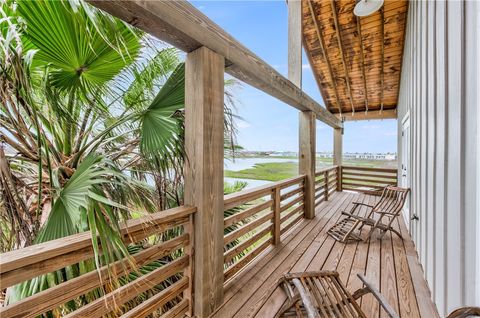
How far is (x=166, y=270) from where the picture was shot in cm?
148

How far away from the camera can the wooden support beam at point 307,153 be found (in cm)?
396

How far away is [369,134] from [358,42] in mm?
3677

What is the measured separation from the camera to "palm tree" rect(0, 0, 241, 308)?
111cm

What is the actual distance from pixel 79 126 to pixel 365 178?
7517 mm

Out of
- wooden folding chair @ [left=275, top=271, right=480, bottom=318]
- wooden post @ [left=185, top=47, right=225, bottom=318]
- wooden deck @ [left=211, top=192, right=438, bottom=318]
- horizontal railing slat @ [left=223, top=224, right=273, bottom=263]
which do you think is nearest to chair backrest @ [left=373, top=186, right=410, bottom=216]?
wooden deck @ [left=211, top=192, right=438, bottom=318]

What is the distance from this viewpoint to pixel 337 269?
2.34 meters

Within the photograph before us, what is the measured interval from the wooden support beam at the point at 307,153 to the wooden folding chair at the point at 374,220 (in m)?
0.67

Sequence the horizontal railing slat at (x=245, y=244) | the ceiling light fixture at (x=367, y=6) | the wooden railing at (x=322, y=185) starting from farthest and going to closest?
1. the wooden railing at (x=322, y=185)
2. the ceiling light fixture at (x=367, y=6)
3. the horizontal railing slat at (x=245, y=244)

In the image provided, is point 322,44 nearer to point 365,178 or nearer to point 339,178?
point 339,178

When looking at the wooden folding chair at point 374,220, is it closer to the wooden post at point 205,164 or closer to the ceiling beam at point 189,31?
the wooden post at point 205,164

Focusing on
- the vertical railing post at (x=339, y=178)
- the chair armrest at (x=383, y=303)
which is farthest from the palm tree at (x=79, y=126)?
the vertical railing post at (x=339, y=178)

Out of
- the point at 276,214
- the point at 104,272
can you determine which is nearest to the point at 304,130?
the point at 276,214

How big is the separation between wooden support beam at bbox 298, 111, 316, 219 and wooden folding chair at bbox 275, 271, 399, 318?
2.40 metres

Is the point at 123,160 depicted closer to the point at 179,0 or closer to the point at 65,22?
the point at 65,22
